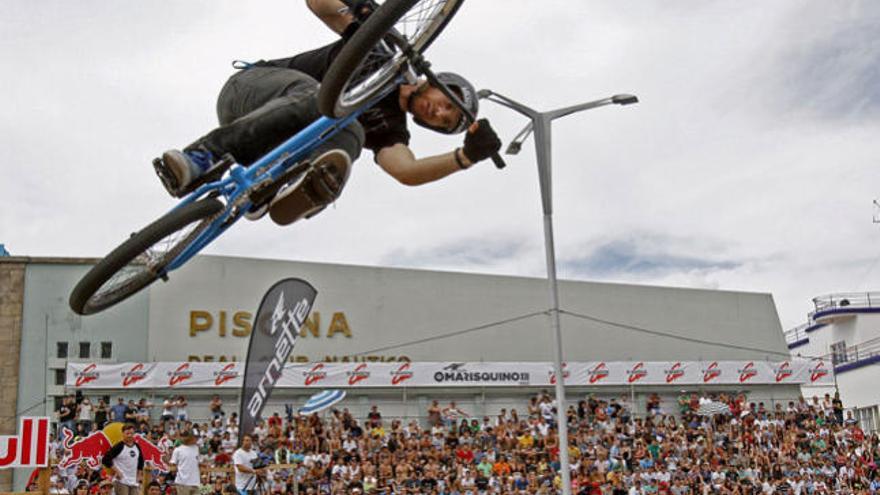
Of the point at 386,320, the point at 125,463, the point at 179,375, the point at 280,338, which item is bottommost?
the point at 125,463

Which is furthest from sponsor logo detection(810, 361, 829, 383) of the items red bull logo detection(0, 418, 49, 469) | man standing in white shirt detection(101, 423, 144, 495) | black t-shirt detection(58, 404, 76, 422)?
red bull logo detection(0, 418, 49, 469)

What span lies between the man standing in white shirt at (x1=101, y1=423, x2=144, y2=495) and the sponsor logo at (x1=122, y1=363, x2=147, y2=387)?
1341cm

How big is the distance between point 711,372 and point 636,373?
119 inches

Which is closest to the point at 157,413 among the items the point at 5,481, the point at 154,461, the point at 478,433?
the point at 5,481

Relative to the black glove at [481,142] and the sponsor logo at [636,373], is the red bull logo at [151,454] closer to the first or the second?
the black glove at [481,142]

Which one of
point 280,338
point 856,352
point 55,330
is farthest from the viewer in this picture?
point 856,352

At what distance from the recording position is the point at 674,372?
3175 centimetres

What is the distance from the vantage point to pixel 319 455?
2206cm

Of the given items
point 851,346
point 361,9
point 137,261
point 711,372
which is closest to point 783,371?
point 711,372

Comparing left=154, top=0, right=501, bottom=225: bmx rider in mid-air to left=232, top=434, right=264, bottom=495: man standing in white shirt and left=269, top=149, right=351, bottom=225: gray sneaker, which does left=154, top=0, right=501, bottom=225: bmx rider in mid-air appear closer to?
left=269, top=149, right=351, bottom=225: gray sneaker

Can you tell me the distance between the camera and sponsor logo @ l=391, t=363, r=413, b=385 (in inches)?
1117

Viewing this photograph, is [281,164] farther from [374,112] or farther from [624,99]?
[624,99]

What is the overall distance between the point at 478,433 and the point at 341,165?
20817 millimetres

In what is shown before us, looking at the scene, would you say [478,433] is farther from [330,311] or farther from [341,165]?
[341,165]
